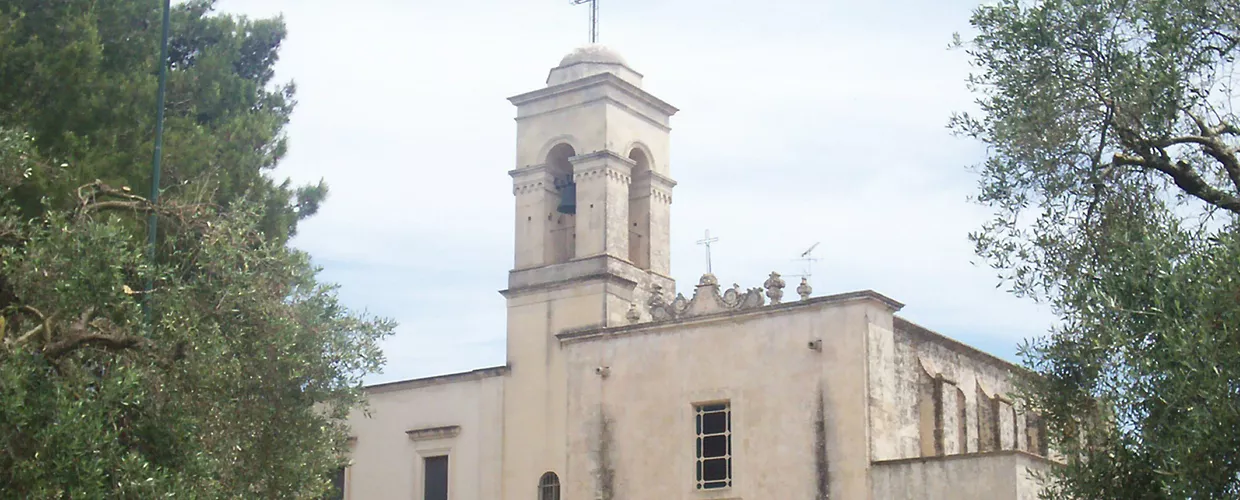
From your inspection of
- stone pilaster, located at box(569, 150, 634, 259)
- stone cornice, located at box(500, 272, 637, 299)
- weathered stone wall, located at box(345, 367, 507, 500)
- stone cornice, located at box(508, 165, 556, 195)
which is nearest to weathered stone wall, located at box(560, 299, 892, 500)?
stone cornice, located at box(500, 272, 637, 299)

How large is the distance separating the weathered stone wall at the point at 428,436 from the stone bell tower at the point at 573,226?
0.42 meters

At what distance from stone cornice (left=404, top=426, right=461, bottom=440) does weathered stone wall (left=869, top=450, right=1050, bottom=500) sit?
28.1 feet

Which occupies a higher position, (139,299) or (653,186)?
(653,186)

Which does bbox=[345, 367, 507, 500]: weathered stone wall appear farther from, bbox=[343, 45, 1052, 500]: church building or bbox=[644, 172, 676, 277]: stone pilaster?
bbox=[644, 172, 676, 277]: stone pilaster

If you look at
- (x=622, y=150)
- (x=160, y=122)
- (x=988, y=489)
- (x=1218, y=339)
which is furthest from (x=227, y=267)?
(x=622, y=150)

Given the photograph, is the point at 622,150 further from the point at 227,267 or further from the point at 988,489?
the point at 227,267

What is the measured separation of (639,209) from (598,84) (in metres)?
2.43

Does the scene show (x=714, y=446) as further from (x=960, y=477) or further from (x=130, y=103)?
(x=130, y=103)

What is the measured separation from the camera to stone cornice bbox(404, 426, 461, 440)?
29359 millimetres

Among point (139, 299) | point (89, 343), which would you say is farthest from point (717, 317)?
point (89, 343)

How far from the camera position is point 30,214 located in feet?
54.0

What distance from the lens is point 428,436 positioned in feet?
97.5

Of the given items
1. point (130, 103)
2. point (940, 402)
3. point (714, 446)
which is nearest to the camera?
point (130, 103)

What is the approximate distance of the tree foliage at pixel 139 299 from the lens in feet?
41.5
